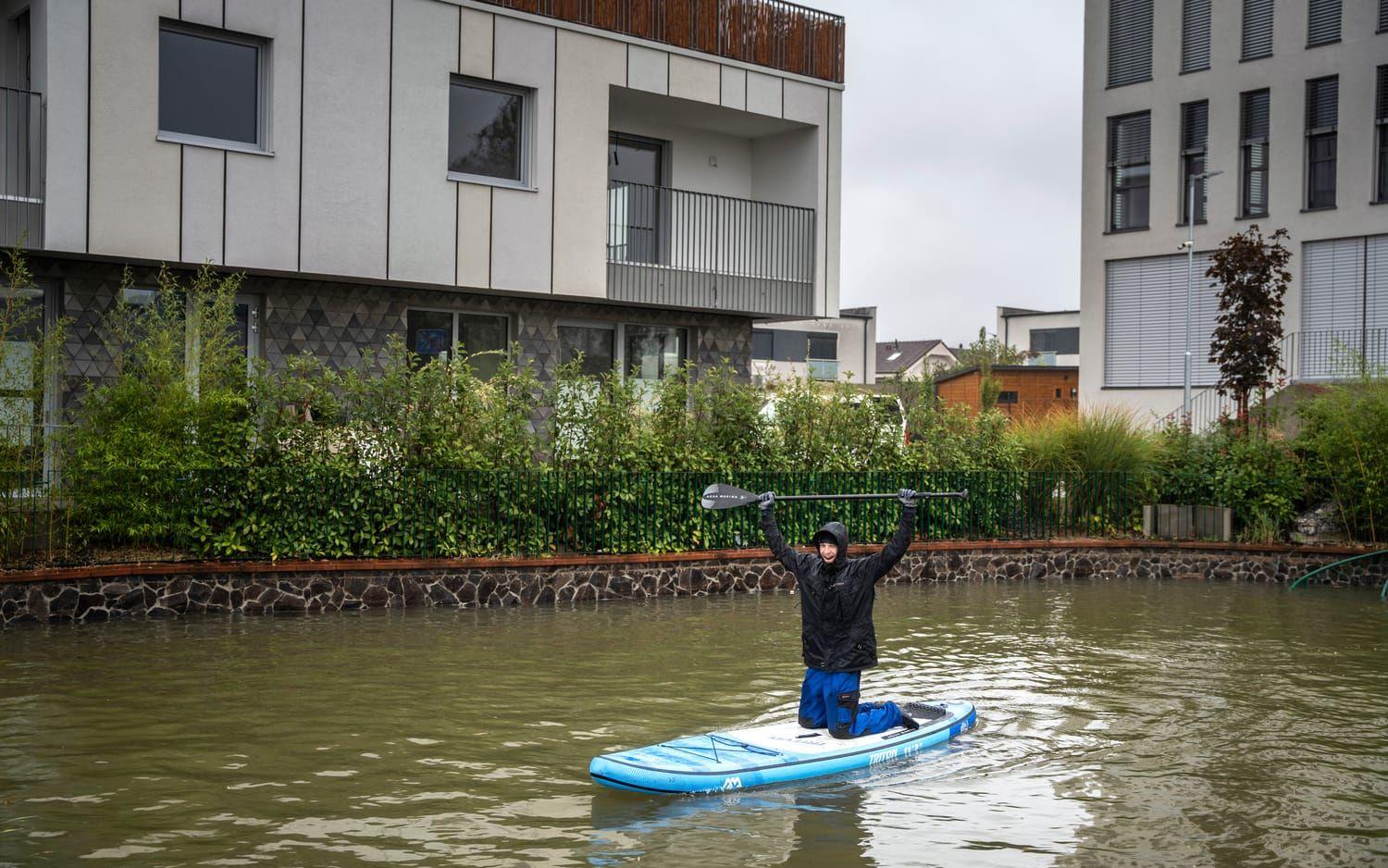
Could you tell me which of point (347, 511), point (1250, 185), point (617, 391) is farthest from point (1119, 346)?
point (347, 511)

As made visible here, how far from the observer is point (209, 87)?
18812 millimetres

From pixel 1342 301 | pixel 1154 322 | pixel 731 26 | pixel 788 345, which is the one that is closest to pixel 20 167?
pixel 731 26

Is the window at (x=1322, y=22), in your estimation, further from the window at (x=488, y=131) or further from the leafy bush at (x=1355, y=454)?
the window at (x=488, y=131)

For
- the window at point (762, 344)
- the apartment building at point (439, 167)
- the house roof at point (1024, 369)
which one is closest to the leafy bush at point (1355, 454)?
the apartment building at point (439, 167)

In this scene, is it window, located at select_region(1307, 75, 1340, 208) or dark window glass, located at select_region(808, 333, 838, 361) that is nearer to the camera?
window, located at select_region(1307, 75, 1340, 208)

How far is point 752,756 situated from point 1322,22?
3231 centimetres

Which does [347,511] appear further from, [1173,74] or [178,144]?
[1173,74]

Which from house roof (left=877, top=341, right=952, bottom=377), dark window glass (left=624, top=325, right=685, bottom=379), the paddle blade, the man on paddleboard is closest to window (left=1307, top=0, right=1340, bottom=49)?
dark window glass (left=624, top=325, right=685, bottom=379)

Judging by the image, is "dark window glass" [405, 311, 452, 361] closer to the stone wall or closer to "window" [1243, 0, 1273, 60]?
the stone wall

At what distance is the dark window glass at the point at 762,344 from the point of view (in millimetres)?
73312

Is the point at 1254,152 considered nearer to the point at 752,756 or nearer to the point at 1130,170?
the point at 1130,170

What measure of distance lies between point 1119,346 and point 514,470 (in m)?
25.4

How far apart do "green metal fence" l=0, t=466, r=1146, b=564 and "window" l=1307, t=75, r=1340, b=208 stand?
1727cm

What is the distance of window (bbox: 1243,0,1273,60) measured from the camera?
3528cm
